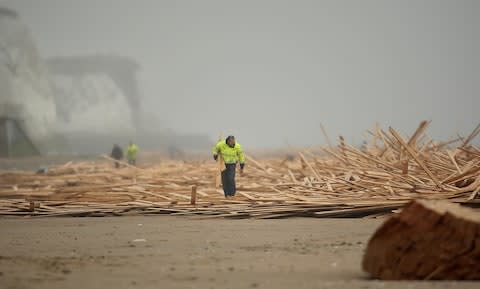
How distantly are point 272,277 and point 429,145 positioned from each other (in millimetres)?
11607

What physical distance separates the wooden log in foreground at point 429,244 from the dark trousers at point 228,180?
931cm

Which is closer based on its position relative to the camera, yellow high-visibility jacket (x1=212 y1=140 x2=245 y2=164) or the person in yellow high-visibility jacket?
the person in yellow high-visibility jacket

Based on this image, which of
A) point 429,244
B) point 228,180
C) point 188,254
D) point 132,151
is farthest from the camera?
point 132,151

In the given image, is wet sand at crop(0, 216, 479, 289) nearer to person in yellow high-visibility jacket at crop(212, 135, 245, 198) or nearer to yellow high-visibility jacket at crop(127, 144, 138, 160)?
person in yellow high-visibility jacket at crop(212, 135, 245, 198)

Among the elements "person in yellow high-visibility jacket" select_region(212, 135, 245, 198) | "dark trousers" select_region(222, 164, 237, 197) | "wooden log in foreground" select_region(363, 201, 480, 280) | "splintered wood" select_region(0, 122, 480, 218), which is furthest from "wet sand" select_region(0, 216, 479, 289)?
"person in yellow high-visibility jacket" select_region(212, 135, 245, 198)

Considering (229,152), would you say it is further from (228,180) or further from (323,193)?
(323,193)

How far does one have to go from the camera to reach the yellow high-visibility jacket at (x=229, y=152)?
50.2 ft

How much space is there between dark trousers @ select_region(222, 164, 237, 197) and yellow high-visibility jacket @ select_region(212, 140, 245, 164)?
238 mm

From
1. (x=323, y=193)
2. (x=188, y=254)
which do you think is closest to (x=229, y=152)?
(x=323, y=193)

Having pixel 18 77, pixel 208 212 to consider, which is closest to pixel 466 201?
pixel 208 212

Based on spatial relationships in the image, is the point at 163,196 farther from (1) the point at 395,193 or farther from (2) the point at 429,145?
(2) the point at 429,145

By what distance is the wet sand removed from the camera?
535 centimetres

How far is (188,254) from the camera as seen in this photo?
708 cm

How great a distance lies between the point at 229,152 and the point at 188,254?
27.3 ft
